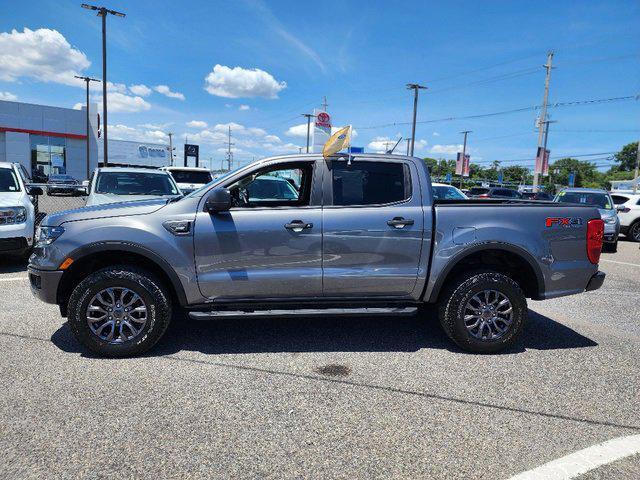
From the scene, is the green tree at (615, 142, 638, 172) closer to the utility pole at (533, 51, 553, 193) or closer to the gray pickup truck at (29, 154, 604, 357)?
the utility pole at (533, 51, 553, 193)

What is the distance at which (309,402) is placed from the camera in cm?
338

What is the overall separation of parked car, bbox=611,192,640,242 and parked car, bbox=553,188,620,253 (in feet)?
6.24

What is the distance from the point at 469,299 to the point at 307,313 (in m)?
1.51

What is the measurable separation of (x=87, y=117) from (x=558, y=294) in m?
48.0

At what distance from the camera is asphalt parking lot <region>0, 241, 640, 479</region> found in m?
2.68

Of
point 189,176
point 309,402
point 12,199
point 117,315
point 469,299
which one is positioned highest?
point 189,176

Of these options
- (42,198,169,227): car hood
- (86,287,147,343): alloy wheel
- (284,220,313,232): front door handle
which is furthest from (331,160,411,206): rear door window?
(86,287,147,343): alloy wheel

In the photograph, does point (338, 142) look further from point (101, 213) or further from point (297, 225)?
point (101, 213)

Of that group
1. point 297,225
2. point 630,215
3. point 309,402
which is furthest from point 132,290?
point 630,215

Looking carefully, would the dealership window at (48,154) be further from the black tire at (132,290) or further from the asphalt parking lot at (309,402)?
the black tire at (132,290)

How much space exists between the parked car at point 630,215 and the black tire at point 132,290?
48.7 ft

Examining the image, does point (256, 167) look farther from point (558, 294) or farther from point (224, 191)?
point (558, 294)

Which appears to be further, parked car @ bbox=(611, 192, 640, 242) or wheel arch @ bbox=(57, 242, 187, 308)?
parked car @ bbox=(611, 192, 640, 242)

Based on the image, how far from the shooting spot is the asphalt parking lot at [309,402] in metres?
2.68
